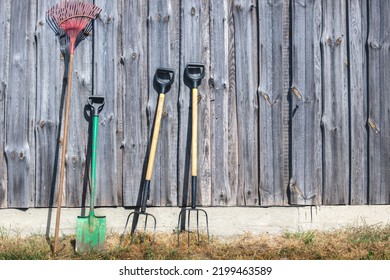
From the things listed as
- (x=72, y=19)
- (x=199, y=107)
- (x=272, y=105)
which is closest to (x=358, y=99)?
(x=272, y=105)

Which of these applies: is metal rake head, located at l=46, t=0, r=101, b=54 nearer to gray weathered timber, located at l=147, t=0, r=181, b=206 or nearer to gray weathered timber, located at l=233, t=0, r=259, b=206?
gray weathered timber, located at l=147, t=0, r=181, b=206

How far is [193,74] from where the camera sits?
17.4 feet

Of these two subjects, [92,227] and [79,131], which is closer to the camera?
[92,227]

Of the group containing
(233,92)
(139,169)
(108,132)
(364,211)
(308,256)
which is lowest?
(308,256)

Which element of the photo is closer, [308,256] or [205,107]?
[308,256]

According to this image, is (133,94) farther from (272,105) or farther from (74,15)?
(272,105)

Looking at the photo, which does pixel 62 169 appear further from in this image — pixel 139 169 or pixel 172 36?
pixel 172 36

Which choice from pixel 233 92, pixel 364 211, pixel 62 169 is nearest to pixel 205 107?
pixel 233 92

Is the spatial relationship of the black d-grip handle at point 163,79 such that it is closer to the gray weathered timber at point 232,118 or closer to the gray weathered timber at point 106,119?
the gray weathered timber at point 106,119

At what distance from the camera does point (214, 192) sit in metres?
5.31

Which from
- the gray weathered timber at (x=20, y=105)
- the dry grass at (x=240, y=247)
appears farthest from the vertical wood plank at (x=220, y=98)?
the gray weathered timber at (x=20, y=105)

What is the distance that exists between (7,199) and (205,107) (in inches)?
78.4

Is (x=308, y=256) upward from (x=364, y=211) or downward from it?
downward

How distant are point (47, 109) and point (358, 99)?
114 inches
